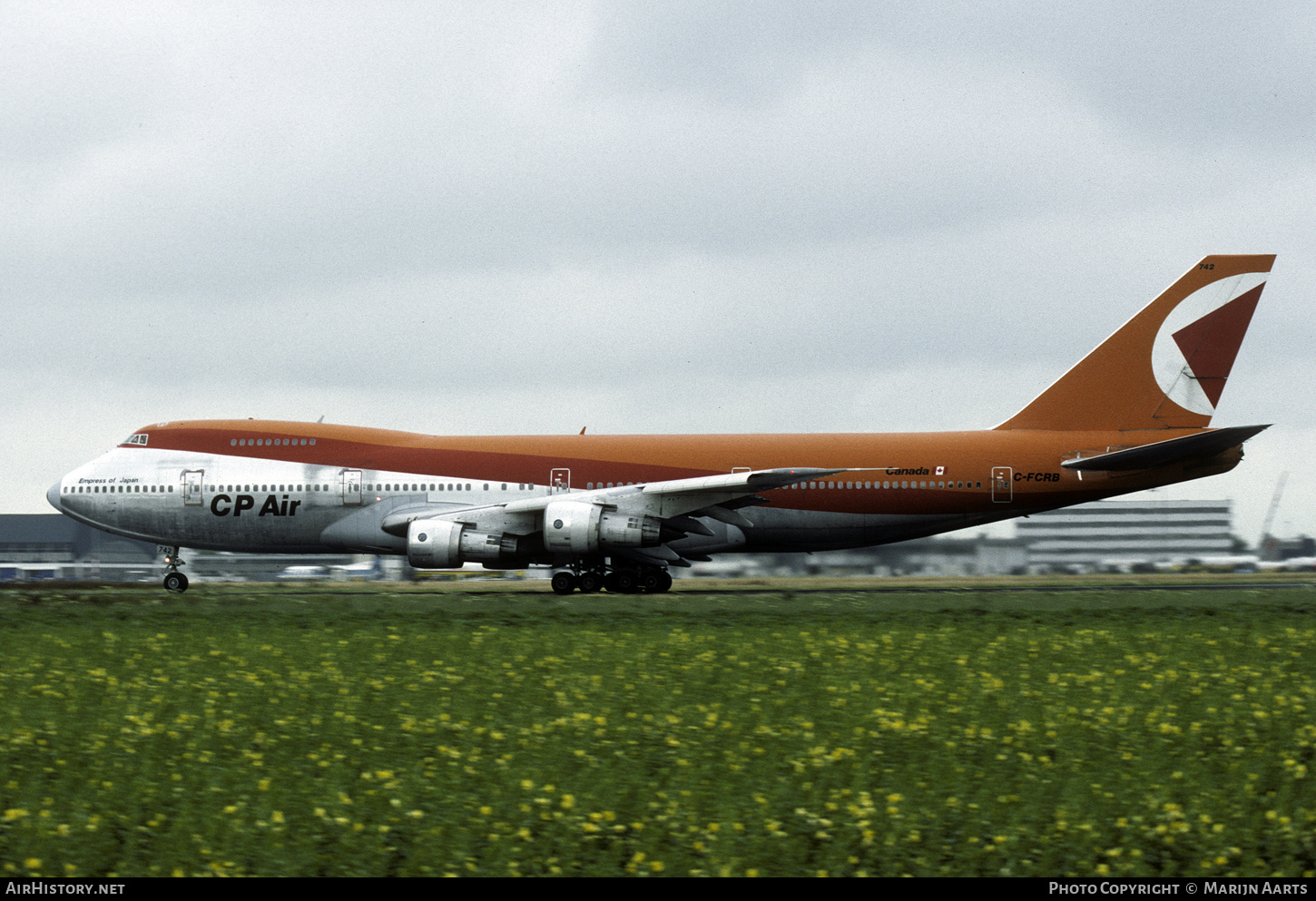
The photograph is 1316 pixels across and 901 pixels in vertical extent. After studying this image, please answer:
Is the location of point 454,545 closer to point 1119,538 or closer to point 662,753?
point 662,753

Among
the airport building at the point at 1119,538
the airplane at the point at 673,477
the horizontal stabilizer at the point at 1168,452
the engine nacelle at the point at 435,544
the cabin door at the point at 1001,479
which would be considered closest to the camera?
the horizontal stabilizer at the point at 1168,452

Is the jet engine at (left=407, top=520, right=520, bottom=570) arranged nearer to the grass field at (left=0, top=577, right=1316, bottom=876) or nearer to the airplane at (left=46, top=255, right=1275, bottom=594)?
the airplane at (left=46, top=255, right=1275, bottom=594)

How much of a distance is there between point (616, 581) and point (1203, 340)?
610 inches

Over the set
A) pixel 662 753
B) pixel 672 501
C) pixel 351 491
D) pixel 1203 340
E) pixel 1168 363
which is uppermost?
pixel 1203 340

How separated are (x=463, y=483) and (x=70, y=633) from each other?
1340cm

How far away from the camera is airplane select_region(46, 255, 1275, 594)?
28469mm

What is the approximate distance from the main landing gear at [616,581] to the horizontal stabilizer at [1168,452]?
982 centimetres

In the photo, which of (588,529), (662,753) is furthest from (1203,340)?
(662,753)

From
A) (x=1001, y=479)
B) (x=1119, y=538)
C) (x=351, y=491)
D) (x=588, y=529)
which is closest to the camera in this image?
(x=588, y=529)

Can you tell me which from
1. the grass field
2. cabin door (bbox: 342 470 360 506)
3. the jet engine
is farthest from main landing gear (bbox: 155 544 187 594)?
the grass field

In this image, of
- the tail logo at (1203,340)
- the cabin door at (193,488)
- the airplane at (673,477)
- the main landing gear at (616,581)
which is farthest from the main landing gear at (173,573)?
the tail logo at (1203,340)

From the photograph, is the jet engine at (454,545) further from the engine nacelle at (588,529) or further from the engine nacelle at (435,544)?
the engine nacelle at (588,529)

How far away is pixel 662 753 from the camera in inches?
363

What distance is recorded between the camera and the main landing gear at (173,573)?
31.8 m
